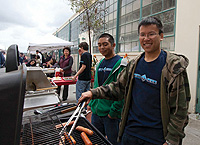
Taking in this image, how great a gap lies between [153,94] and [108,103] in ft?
2.85

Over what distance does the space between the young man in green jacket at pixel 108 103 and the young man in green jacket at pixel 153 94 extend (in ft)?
1.12

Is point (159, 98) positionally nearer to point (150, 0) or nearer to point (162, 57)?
point (162, 57)

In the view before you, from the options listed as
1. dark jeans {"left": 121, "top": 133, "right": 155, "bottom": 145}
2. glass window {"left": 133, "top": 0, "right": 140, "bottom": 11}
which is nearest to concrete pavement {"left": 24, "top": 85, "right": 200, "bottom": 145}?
dark jeans {"left": 121, "top": 133, "right": 155, "bottom": 145}

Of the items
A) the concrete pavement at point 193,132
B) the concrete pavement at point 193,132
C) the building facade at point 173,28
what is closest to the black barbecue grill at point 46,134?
the concrete pavement at point 193,132

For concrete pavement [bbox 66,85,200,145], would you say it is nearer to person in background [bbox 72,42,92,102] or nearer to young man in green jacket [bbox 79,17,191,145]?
young man in green jacket [bbox 79,17,191,145]

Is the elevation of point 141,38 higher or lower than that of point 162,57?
higher

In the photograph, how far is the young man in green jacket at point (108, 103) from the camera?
189cm

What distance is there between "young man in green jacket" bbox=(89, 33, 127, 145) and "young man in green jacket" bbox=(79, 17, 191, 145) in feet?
1.12

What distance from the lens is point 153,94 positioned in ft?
4.09

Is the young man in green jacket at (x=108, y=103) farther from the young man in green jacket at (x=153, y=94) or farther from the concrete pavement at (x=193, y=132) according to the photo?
the concrete pavement at (x=193, y=132)

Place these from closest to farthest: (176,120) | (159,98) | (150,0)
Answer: (176,120), (159,98), (150,0)

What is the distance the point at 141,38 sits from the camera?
1342 millimetres

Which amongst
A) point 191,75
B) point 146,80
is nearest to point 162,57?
point 146,80

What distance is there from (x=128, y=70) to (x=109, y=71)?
1.82ft
